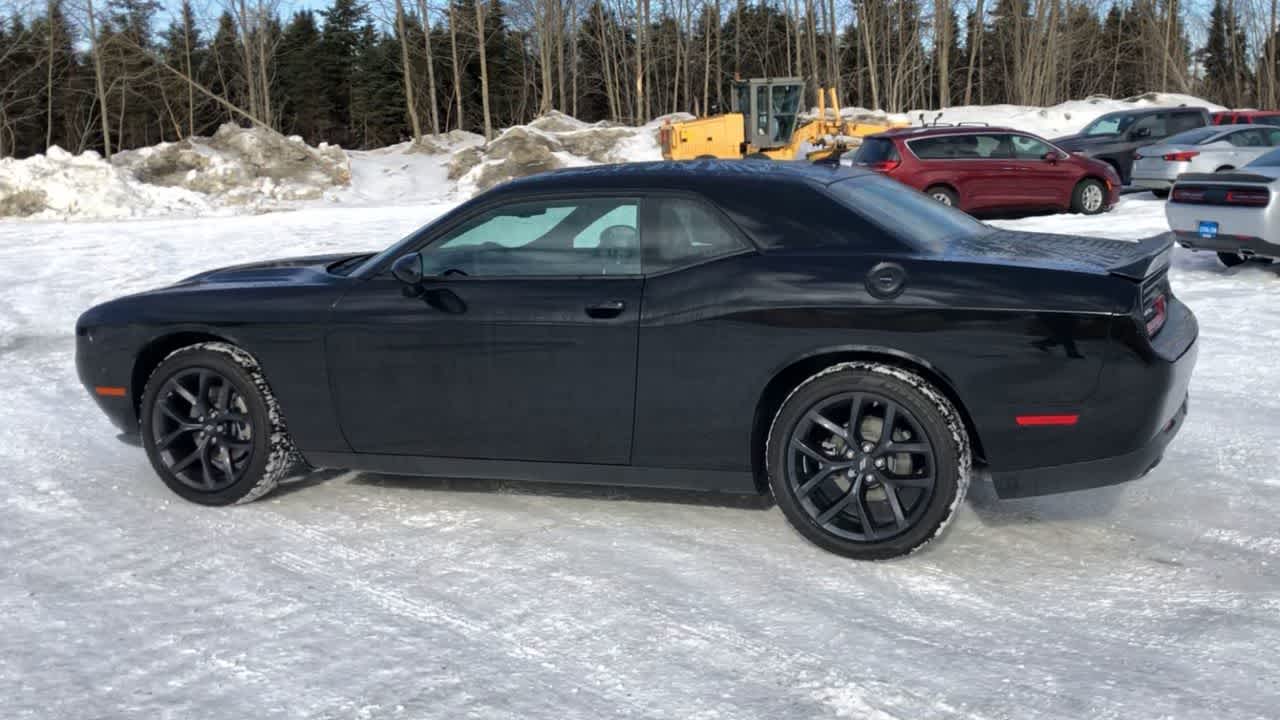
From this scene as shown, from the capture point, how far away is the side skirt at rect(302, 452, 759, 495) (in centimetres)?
438

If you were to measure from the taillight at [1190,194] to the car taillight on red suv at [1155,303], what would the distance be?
7.61m

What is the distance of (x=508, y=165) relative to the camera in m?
33.0

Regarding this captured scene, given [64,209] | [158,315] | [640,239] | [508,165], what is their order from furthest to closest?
1. [508,165]
2. [64,209]
3. [158,315]
4. [640,239]

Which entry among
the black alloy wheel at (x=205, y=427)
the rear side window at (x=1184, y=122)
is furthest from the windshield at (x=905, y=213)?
the rear side window at (x=1184, y=122)

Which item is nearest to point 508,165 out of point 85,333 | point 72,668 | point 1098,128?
point 1098,128

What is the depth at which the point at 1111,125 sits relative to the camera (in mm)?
24219

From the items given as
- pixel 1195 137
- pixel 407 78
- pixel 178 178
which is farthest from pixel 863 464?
pixel 407 78

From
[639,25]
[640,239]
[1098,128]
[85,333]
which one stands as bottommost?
[85,333]

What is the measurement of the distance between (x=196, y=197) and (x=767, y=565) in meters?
23.8

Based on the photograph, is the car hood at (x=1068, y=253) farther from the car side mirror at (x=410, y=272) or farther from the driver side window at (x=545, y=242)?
the car side mirror at (x=410, y=272)

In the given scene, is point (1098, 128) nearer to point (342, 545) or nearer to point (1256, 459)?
point (1256, 459)

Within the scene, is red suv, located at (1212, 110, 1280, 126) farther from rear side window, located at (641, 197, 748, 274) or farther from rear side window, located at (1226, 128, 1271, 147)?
rear side window, located at (641, 197, 748, 274)

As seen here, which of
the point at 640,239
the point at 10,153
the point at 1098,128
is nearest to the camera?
the point at 640,239

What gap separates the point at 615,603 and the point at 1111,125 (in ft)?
76.7
